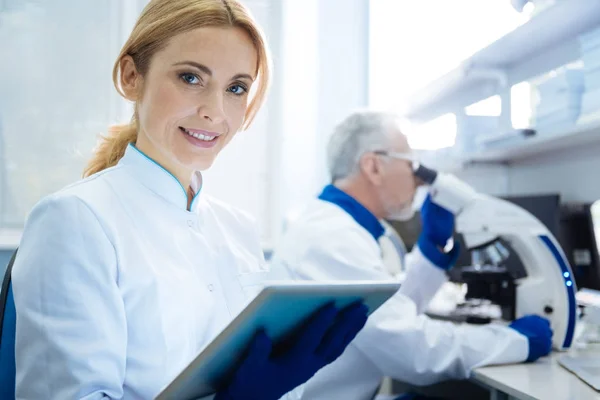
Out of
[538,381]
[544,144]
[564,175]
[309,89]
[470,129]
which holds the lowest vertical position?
[538,381]

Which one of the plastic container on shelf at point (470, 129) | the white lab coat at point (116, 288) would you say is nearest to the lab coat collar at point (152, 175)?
the white lab coat at point (116, 288)

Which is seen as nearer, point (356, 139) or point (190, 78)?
point (190, 78)

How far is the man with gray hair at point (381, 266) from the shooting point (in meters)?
1.42

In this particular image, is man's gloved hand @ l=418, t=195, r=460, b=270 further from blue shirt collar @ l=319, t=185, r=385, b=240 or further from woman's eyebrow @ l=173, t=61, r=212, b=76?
woman's eyebrow @ l=173, t=61, r=212, b=76

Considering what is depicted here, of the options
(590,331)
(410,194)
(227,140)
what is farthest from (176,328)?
(590,331)

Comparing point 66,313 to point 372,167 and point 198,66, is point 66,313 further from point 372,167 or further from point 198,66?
point 372,167

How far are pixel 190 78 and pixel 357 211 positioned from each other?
2.99 ft

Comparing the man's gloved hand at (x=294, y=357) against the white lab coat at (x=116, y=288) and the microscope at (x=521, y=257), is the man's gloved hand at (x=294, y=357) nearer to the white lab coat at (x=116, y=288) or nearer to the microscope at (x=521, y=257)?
the white lab coat at (x=116, y=288)

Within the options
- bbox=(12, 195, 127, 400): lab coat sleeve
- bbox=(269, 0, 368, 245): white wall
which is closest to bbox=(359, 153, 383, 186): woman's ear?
bbox=(12, 195, 127, 400): lab coat sleeve

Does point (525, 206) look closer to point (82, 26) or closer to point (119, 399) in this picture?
point (119, 399)

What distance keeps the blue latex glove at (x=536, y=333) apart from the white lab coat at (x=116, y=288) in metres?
0.80

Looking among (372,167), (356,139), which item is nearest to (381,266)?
(372,167)

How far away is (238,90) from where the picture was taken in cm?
112

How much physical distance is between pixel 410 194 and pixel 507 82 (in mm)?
967
